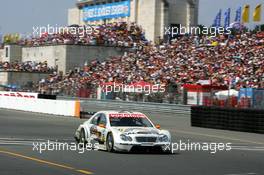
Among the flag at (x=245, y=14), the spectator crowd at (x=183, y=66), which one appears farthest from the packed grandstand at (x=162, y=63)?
the flag at (x=245, y=14)

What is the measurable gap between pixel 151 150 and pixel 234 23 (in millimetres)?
40172

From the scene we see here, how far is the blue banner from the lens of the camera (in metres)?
69.2

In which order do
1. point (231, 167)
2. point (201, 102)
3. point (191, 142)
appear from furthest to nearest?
point (201, 102) → point (191, 142) → point (231, 167)

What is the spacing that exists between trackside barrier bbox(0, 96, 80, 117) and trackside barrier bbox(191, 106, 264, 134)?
350 inches

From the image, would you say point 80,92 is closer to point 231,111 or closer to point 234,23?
point 234,23

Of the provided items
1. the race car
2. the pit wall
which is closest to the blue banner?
the pit wall

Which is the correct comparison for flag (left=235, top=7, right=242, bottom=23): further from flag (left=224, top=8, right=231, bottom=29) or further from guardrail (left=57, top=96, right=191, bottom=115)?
guardrail (left=57, top=96, right=191, bottom=115)

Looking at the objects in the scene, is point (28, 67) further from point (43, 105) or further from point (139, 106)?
point (139, 106)

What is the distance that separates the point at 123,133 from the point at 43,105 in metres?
27.6

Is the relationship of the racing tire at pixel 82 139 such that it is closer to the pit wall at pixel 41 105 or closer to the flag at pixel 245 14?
the pit wall at pixel 41 105

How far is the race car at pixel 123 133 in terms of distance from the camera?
1725 cm

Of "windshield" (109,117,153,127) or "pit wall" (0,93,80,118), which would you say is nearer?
"windshield" (109,117,153,127)

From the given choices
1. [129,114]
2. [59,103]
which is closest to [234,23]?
[59,103]

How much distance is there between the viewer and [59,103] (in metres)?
41.8
